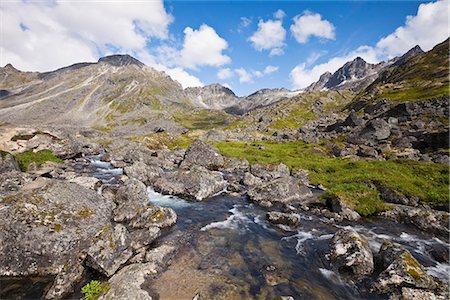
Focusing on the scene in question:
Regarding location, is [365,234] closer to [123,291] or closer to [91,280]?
[123,291]

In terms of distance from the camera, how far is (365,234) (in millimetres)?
22641

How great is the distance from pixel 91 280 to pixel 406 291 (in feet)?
61.2

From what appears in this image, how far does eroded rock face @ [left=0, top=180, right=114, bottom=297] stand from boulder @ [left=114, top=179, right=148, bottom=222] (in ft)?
12.4

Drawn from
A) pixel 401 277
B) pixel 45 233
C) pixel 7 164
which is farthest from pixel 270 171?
pixel 7 164

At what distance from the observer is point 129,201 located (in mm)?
24438

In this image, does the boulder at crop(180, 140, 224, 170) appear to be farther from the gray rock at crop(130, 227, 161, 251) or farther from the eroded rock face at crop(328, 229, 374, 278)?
the eroded rock face at crop(328, 229, 374, 278)

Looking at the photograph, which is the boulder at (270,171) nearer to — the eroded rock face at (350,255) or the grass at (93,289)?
the eroded rock face at (350,255)

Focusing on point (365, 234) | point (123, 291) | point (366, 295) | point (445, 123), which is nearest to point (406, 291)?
point (366, 295)

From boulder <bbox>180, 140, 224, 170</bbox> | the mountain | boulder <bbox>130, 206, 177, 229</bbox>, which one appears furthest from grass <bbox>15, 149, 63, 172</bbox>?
the mountain

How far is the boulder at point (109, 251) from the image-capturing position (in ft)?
49.4

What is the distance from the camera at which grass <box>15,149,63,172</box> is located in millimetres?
38331

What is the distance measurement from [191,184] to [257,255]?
652 inches

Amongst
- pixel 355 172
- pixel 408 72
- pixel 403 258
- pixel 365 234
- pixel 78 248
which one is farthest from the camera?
pixel 408 72

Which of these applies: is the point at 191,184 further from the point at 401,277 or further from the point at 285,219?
the point at 401,277
